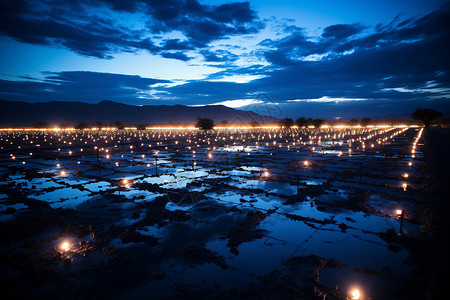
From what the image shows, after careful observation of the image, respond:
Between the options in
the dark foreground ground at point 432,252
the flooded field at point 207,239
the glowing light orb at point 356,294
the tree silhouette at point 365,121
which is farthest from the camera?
the tree silhouette at point 365,121

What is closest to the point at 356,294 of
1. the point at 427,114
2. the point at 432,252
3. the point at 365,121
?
the point at 432,252

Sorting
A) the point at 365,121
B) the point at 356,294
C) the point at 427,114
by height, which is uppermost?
the point at 427,114

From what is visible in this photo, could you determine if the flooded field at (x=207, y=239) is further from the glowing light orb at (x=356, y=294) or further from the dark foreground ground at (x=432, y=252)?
the dark foreground ground at (x=432, y=252)

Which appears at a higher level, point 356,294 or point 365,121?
point 365,121

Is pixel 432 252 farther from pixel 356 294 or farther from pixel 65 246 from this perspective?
pixel 65 246

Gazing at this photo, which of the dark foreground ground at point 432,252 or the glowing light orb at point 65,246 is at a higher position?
the dark foreground ground at point 432,252

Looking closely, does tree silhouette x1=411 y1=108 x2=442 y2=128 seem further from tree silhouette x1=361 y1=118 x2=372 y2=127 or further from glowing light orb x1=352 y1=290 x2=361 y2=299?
glowing light orb x1=352 y1=290 x2=361 y2=299

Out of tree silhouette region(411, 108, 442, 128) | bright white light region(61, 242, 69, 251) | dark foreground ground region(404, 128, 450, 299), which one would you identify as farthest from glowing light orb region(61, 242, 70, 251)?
tree silhouette region(411, 108, 442, 128)

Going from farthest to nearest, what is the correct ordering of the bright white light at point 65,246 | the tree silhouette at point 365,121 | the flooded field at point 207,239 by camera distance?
the tree silhouette at point 365,121
the bright white light at point 65,246
the flooded field at point 207,239

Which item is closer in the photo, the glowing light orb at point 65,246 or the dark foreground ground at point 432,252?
the dark foreground ground at point 432,252

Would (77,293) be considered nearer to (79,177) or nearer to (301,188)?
(301,188)

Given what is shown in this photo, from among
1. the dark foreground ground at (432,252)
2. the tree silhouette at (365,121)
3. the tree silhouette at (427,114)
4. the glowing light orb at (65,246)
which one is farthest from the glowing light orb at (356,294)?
the tree silhouette at (365,121)

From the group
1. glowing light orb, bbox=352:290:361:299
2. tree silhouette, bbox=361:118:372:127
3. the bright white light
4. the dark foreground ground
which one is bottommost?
glowing light orb, bbox=352:290:361:299
